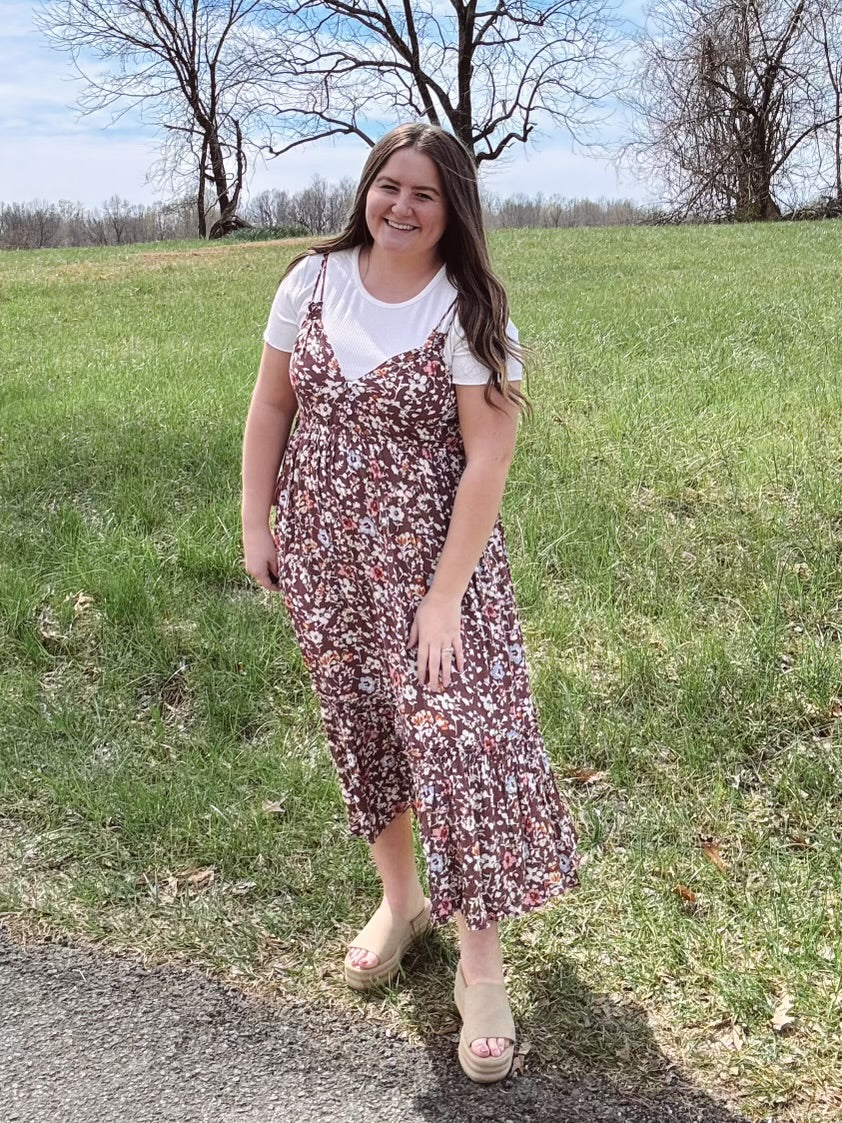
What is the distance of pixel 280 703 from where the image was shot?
354cm

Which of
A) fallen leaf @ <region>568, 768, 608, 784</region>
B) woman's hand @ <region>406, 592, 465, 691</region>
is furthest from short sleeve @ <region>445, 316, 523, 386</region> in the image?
fallen leaf @ <region>568, 768, 608, 784</region>

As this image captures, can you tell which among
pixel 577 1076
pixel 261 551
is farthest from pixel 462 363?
pixel 577 1076

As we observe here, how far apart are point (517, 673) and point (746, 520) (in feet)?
7.98

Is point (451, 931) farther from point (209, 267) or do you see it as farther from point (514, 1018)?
point (209, 267)

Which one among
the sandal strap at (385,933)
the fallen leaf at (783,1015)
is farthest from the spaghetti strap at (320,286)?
the fallen leaf at (783,1015)

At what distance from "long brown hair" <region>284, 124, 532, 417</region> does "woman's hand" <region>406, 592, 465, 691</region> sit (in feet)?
1.33

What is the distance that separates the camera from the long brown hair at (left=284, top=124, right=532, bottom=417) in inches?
75.8

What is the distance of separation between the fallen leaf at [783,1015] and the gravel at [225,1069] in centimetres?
25

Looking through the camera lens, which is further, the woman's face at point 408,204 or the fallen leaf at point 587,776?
the fallen leaf at point 587,776

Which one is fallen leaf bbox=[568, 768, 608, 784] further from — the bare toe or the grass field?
the bare toe

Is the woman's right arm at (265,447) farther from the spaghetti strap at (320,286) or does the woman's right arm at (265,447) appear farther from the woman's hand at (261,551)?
the spaghetti strap at (320,286)

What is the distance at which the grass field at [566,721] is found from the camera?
94.3 inches

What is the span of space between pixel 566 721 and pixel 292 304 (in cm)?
171

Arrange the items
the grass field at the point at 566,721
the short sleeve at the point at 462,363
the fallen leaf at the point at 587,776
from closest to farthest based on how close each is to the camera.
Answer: the short sleeve at the point at 462,363 → the grass field at the point at 566,721 → the fallen leaf at the point at 587,776
